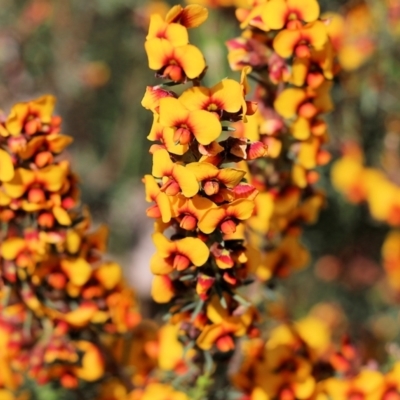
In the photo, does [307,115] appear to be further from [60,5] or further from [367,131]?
[60,5]

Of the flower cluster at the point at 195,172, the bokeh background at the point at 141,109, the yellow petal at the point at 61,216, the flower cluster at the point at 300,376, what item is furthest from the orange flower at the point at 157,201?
the bokeh background at the point at 141,109

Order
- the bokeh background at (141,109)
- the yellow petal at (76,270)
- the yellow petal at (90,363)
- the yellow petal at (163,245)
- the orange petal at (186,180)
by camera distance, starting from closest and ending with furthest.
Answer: the orange petal at (186,180) → the yellow petal at (163,245) → the yellow petal at (76,270) → the yellow petal at (90,363) → the bokeh background at (141,109)

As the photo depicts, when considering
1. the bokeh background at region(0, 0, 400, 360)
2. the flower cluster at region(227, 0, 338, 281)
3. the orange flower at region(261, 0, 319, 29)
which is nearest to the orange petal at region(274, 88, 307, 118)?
the flower cluster at region(227, 0, 338, 281)

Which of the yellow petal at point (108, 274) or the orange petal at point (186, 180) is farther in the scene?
the yellow petal at point (108, 274)

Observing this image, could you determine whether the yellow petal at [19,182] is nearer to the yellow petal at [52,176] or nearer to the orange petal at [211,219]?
the yellow petal at [52,176]

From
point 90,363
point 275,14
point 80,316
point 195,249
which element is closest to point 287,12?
point 275,14

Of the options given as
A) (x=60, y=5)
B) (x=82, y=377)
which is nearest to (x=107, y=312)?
(x=82, y=377)
